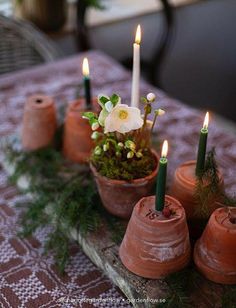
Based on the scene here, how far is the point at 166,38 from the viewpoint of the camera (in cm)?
234

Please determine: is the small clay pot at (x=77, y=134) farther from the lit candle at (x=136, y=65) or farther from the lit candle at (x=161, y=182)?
the lit candle at (x=161, y=182)

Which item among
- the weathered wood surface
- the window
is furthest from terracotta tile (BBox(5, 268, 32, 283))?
the window

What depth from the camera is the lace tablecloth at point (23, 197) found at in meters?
0.90

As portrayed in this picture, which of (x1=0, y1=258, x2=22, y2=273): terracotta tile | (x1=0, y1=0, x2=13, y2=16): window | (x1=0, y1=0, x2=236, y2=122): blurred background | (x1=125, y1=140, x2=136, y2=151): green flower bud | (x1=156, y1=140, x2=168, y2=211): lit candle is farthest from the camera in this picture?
(x1=0, y1=0, x2=13, y2=16): window

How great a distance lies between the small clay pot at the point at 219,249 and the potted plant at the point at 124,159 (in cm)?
16

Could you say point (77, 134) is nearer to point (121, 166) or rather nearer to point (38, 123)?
point (38, 123)

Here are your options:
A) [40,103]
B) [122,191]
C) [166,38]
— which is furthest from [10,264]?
[166,38]

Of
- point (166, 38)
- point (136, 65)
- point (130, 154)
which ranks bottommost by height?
point (166, 38)

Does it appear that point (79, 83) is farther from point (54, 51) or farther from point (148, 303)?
point (148, 303)

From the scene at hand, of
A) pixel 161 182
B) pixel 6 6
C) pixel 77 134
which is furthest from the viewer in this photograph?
pixel 6 6

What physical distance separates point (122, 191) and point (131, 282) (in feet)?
0.55

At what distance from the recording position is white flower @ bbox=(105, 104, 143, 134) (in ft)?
2.68

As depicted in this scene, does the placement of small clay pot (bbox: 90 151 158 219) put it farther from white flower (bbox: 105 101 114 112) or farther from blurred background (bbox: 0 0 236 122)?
blurred background (bbox: 0 0 236 122)

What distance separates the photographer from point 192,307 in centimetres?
78
